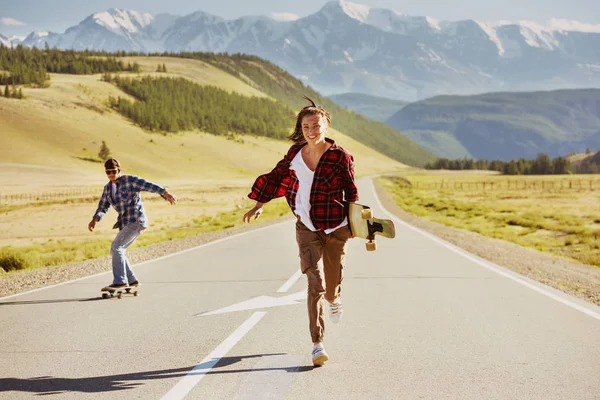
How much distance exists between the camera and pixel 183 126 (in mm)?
188375

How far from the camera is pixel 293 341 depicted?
6133 mm

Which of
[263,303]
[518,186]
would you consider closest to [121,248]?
[263,303]

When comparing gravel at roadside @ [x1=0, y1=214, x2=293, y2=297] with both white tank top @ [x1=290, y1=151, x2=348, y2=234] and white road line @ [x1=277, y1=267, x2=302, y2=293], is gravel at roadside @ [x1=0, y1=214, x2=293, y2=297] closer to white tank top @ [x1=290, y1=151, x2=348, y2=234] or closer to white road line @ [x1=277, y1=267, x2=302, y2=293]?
white road line @ [x1=277, y1=267, x2=302, y2=293]

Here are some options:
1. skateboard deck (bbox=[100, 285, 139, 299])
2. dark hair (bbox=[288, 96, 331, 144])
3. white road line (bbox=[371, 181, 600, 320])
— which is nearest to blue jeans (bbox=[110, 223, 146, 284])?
skateboard deck (bbox=[100, 285, 139, 299])

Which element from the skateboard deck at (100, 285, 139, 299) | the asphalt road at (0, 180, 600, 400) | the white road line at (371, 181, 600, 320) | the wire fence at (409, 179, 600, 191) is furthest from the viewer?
the wire fence at (409, 179, 600, 191)

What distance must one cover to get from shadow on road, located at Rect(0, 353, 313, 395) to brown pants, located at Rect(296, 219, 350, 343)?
0.41m

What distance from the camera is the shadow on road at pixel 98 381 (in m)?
4.64

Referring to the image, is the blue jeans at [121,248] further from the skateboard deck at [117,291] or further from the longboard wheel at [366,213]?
the longboard wheel at [366,213]

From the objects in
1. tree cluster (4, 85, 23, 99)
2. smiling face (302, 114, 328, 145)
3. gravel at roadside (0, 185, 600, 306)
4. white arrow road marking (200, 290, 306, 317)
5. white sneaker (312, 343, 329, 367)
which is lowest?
gravel at roadside (0, 185, 600, 306)

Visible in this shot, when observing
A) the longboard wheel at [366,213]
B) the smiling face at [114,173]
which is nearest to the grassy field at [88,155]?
the smiling face at [114,173]

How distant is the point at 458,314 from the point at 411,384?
295 centimetres

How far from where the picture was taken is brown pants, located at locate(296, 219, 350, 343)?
530 cm

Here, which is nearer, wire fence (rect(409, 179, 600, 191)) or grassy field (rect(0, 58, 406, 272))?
grassy field (rect(0, 58, 406, 272))

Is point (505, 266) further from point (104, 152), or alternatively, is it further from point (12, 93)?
point (12, 93)
